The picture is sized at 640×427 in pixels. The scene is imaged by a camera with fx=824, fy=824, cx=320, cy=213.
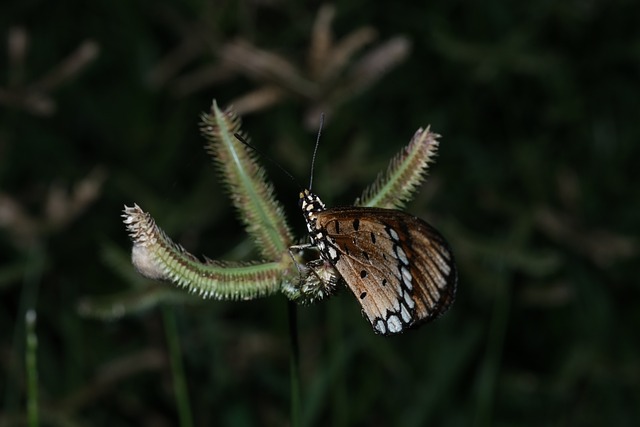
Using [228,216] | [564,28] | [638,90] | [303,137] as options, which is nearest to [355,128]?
[303,137]

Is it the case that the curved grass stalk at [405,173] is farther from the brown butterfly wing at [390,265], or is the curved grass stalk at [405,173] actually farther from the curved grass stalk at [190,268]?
the curved grass stalk at [190,268]

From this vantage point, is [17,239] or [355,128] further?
[355,128]

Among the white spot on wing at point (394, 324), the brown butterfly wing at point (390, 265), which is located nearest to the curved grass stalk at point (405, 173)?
the brown butterfly wing at point (390, 265)

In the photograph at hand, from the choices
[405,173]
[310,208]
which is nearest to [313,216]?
[310,208]

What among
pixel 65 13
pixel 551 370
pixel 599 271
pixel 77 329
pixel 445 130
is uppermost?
pixel 65 13

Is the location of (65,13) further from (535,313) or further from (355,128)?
(535,313)

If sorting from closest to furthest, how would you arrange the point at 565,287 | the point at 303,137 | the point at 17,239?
the point at 17,239 → the point at 565,287 → the point at 303,137

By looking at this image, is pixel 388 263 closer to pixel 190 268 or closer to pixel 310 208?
pixel 310 208
